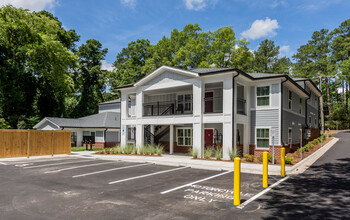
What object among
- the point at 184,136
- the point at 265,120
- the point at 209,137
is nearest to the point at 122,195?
the point at 265,120

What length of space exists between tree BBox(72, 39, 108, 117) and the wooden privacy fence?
26091mm

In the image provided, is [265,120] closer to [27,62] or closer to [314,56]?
[27,62]

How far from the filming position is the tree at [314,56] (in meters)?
52.0

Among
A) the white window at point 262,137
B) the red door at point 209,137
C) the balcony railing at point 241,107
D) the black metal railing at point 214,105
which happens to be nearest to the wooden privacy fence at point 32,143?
the red door at point 209,137

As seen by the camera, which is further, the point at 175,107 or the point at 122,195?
the point at 175,107

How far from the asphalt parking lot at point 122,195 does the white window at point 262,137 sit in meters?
6.72

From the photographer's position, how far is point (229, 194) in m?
8.01

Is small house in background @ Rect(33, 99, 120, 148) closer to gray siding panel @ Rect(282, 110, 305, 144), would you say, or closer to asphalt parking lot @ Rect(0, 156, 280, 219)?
asphalt parking lot @ Rect(0, 156, 280, 219)

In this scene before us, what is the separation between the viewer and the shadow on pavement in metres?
6.11

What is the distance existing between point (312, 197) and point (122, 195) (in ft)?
19.2

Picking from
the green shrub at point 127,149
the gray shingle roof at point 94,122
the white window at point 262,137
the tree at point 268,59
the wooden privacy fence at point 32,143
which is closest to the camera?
the white window at point 262,137

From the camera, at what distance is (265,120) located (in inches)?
701

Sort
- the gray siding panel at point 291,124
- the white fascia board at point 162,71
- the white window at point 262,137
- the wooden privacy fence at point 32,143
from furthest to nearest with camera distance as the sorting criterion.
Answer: the wooden privacy fence at point 32,143, the white fascia board at point 162,71, the gray siding panel at point 291,124, the white window at point 262,137

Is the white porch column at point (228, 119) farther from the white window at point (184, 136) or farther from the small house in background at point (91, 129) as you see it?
the small house in background at point (91, 129)
